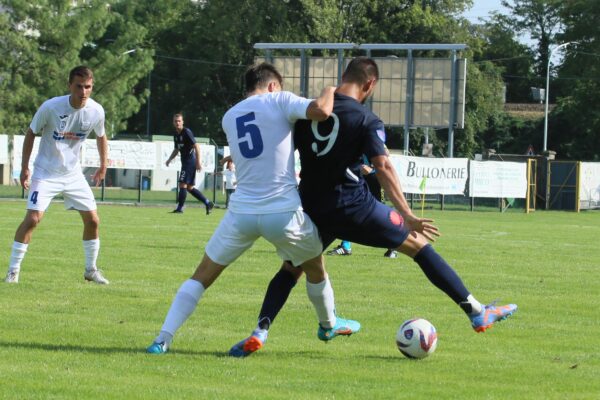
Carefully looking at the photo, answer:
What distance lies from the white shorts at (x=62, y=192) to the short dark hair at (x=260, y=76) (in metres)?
4.22

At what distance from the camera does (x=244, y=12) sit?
70188 mm

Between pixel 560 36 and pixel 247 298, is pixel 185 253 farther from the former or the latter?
pixel 560 36

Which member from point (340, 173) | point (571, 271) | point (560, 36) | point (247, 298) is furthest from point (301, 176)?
point (560, 36)

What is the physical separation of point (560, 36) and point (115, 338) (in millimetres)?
82217

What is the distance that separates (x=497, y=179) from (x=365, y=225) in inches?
1180

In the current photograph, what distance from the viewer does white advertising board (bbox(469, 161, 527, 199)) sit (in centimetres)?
3622

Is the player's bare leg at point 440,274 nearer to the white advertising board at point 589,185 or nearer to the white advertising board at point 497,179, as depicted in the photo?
the white advertising board at point 497,179

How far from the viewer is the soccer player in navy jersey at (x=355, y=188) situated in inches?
288

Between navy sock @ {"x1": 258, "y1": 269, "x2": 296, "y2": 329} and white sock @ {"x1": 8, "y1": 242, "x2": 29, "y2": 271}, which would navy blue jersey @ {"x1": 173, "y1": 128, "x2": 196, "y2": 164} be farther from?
navy sock @ {"x1": 258, "y1": 269, "x2": 296, "y2": 329}

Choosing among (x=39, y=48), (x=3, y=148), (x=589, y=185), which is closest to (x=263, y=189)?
(x=3, y=148)

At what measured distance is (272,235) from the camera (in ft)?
23.8

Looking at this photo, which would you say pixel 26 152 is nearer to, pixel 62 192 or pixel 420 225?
pixel 62 192

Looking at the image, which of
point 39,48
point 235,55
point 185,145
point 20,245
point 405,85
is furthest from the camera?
point 235,55

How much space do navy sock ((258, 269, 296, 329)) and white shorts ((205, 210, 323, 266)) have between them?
39 centimetres
